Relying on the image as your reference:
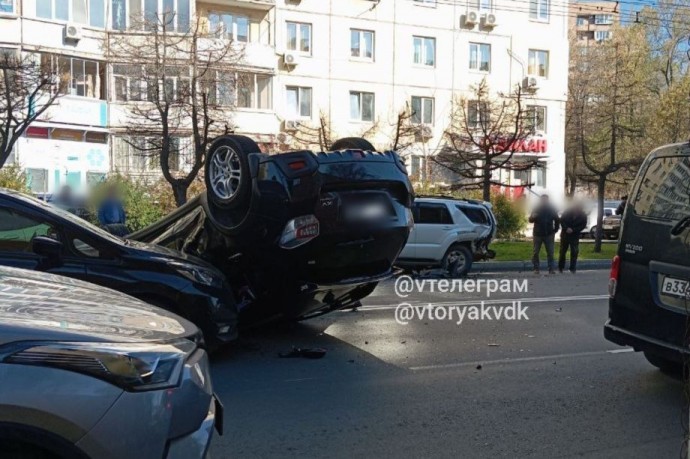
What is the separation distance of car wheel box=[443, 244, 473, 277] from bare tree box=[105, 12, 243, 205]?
27.1 ft

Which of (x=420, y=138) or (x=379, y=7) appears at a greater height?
(x=379, y=7)

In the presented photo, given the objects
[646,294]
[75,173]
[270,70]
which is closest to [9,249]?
[646,294]

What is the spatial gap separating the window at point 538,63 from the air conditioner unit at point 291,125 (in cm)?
1642

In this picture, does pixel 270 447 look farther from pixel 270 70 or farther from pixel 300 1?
pixel 300 1

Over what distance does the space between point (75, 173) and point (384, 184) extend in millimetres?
25912

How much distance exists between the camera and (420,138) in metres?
36.8

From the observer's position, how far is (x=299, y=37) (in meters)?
36.6

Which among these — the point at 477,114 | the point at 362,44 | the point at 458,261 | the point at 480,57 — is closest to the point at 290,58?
the point at 362,44

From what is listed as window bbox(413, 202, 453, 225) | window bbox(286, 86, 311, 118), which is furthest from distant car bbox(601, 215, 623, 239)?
window bbox(413, 202, 453, 225)

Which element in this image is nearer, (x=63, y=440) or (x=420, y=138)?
(x=63, y=440)

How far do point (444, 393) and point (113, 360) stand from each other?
3.97m

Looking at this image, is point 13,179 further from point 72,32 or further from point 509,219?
point 509,219

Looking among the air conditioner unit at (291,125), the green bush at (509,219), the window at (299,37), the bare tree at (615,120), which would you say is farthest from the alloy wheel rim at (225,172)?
the window at (299,37)

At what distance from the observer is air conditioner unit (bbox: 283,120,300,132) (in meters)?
34.3
